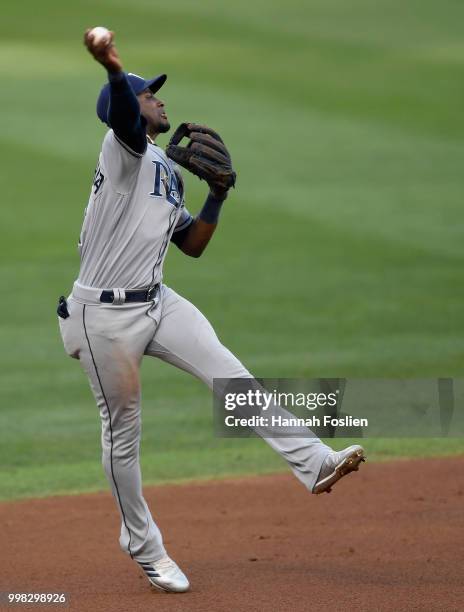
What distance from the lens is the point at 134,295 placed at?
5324 mm

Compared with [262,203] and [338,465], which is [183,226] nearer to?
[338,465]

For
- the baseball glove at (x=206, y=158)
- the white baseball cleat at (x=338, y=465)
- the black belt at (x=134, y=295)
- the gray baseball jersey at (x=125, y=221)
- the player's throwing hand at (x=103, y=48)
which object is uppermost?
the player's throwing hand at (x=103, y=48)

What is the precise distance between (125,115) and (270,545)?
270 centimetres

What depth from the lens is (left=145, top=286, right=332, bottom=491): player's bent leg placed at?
520 cm

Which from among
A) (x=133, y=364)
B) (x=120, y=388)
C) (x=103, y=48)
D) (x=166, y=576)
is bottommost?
(x=166, y=576)

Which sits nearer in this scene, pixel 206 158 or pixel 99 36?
pixel 99 36

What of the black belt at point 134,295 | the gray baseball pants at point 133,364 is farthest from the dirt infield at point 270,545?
the black belt at point 134,295

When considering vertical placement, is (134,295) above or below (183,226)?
below

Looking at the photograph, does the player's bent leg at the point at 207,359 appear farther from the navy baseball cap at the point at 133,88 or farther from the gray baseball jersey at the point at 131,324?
the navy baseball cap at the point at 133,88

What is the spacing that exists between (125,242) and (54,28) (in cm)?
1969

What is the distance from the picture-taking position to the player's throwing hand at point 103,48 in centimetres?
470
